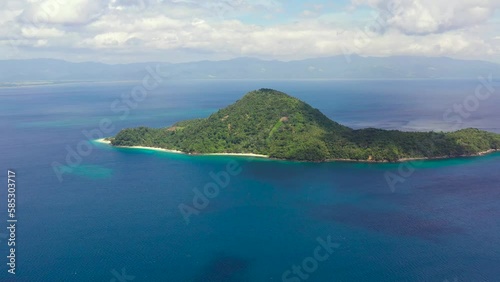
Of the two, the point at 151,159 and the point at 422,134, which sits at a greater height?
the point at 422,134

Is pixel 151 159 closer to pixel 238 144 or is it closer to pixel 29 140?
pixel 238 144

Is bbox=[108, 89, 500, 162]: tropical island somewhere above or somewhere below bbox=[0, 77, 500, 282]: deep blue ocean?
above

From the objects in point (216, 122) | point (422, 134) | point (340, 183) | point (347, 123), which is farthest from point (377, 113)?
point (340, 183)

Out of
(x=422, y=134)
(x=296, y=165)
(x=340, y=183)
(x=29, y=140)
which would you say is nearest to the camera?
(x=340, y=183)

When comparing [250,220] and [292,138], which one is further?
[292,138]

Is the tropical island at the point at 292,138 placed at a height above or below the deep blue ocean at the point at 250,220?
above
